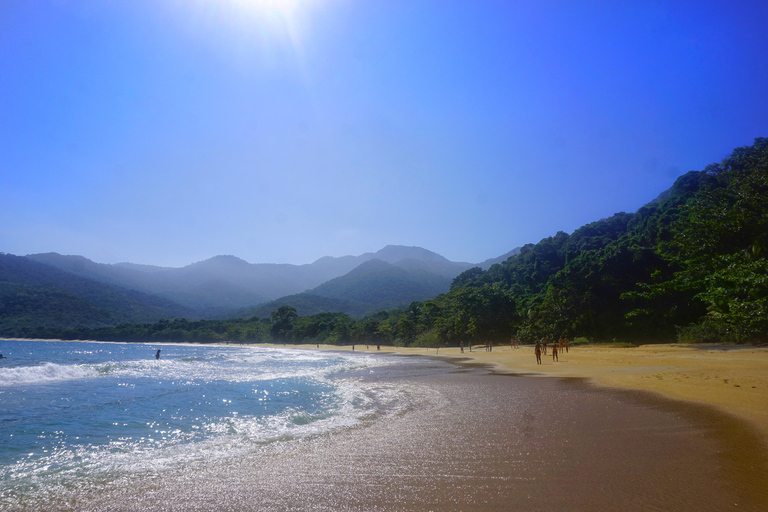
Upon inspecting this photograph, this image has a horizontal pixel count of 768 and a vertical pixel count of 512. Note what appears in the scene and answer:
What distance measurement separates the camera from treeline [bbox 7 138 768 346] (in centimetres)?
1841

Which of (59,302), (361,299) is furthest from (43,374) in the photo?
(361,299)

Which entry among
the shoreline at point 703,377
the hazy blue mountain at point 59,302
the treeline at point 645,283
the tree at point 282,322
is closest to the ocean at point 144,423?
the shoreline at point 703,377

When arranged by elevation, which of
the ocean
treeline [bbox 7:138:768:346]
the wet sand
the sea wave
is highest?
treeline [bbox 7:138:768:346]

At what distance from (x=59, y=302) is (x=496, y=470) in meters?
153

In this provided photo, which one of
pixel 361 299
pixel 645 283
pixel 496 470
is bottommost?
pixel 496 470

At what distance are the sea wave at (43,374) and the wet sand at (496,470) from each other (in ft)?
65.0

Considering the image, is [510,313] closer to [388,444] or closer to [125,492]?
[388,444]

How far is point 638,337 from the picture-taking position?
107 ft

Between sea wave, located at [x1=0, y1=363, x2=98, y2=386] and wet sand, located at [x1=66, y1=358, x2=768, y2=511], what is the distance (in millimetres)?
19817

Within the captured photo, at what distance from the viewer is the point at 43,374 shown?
2219 centimetres

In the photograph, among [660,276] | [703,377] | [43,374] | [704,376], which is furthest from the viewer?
[660,276]

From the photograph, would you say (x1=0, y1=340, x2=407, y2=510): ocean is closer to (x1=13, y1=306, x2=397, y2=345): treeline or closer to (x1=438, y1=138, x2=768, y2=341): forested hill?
(x1=438, y1=138, x2=768, y2=341): forested hill

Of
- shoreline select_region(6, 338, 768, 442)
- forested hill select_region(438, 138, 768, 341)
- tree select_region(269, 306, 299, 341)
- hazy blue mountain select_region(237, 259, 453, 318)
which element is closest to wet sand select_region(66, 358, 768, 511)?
shoreline select_region(6, 338, 768, 442)

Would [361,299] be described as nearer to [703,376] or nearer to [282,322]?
[282,322]
